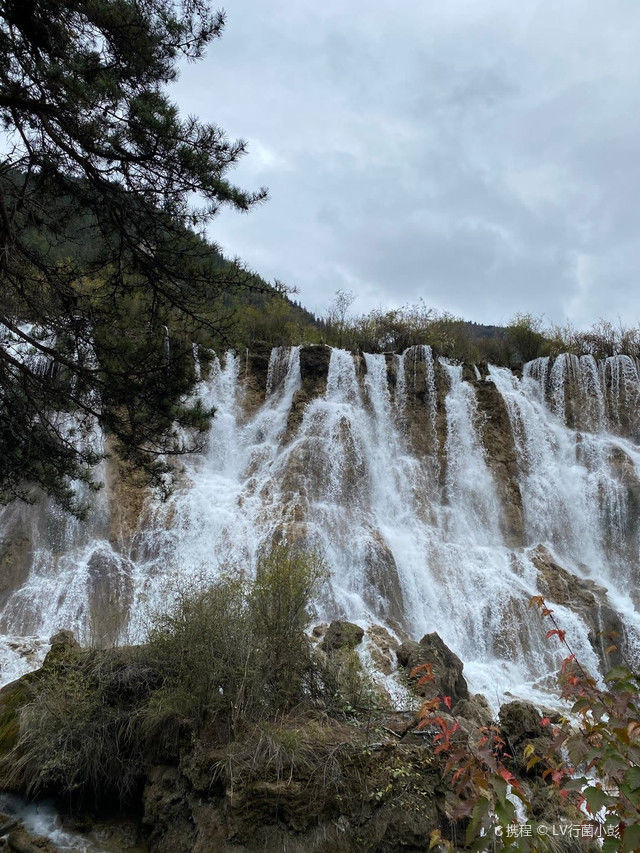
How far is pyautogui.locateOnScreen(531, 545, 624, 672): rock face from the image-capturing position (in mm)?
13562

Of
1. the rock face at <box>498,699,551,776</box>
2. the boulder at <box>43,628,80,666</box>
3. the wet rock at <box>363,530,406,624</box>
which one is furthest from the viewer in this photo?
the wet rock at <box>363,530,406,624</box>

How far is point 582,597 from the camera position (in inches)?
576

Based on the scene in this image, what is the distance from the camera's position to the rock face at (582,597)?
44.5ft

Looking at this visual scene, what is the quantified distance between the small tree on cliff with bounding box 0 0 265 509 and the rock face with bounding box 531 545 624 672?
11711 mm

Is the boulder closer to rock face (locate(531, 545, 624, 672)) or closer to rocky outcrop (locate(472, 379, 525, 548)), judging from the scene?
rock face (locate(531, 545, 624, 672))

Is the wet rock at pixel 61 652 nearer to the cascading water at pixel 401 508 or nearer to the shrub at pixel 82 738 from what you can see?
the shrub at pixel 82 738

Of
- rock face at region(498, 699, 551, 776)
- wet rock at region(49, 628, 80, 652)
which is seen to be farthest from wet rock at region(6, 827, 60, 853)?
rock face at region(498, 699, 551, 776)

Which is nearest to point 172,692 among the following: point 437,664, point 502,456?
point 437,664

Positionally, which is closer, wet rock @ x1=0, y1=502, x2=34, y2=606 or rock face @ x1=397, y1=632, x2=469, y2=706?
rock face @ x1=397, y1=632, x2=469, y2=706

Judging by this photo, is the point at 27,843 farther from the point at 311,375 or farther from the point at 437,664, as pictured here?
the point at 311,375

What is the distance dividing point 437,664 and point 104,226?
809 cm

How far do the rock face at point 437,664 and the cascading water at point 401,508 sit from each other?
2.00 metres

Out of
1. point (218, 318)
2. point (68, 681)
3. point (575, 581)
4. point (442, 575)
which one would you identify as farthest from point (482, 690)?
point (218, 318)

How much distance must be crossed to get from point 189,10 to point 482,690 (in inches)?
480
